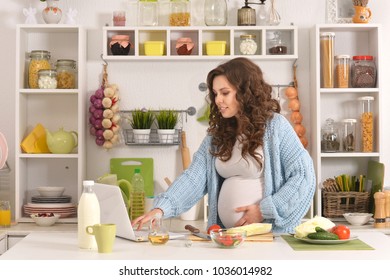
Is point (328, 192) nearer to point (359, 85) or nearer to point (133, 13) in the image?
point (359, 85)

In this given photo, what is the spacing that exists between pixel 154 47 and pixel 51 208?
3.70 ft

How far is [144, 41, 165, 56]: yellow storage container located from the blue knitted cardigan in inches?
49.1

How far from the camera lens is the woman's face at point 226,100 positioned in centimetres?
323

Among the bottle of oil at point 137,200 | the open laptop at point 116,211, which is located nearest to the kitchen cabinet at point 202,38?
the bottle of oil at point 137,200

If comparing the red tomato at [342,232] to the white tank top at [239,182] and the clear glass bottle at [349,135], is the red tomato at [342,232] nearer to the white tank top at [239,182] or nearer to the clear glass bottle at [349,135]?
the white tank top at [239,182]

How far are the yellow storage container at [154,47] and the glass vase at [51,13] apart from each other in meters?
0.54

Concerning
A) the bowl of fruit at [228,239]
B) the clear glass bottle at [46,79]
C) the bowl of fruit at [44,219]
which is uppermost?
the clear glass bottle at [46,79]

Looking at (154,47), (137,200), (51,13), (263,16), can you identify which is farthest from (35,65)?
(263,16)

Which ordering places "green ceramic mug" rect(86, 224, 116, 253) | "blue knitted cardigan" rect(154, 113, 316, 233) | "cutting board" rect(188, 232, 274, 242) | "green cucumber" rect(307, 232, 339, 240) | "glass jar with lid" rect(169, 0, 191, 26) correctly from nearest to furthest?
"green ceramic mug" rect(86, 224, 116, 253), "green cucumber" rect(307, 232, 339, 240), "cutting board" rect(188, 232, 274, 242), "blue knitted cardigan" rect(154, 113, 316, 233), "glass jar with lid" rect(169, 0, 191, 26)

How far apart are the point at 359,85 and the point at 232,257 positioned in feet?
7.56

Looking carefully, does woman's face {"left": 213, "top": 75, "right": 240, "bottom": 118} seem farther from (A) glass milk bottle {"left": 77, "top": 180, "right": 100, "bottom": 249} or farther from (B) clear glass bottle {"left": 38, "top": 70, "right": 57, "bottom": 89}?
(B) clear glass bottle {"left": 38, "top": 70, "right": 57, "bottom": 89}

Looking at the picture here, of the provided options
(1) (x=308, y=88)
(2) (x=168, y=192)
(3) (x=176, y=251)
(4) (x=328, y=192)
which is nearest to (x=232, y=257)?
(3) (x=176, y=251)

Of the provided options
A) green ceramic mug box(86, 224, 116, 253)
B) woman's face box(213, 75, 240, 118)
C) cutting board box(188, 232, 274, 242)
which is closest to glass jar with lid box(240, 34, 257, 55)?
woman's face box(213, 75, 240, 118)

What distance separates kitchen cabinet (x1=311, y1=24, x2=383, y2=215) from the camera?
14.3 ft
